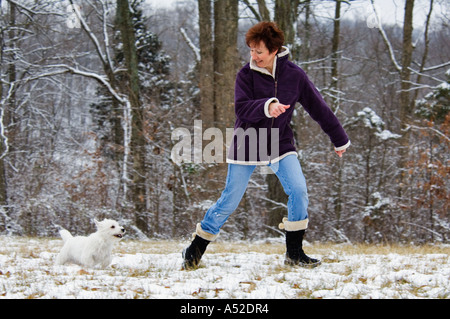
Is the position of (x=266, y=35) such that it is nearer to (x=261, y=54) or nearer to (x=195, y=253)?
(x=261, y=54)

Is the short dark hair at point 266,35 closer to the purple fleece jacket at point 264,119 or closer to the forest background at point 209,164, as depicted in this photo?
the purple fleece jacket at point 264,119

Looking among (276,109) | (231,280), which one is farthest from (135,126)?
(231,280)

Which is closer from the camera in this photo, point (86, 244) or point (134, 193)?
point (86, 244)

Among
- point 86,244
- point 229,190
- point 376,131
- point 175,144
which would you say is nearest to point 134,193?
point 175,144

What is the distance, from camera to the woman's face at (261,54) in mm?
3910

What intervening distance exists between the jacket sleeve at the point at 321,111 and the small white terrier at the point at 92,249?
2356mm

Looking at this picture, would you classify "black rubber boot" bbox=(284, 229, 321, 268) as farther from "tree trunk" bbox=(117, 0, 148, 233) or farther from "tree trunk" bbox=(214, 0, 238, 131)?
"tree trunk" bbox=(117, 0, 148, 233)

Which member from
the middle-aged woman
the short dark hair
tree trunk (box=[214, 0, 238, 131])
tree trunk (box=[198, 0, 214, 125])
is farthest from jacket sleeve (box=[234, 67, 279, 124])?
tree trunk (box=[198, 0, 214, 125])

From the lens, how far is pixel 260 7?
11.4 m

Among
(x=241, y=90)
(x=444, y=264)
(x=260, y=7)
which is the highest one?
(x=260, y=7)

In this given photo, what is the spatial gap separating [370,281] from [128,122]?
11281mm

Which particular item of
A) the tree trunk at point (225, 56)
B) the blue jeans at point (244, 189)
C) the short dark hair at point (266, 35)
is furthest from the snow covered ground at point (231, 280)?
the tree trunk at point (225, 56)
